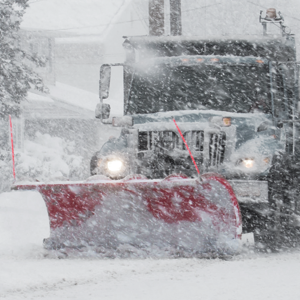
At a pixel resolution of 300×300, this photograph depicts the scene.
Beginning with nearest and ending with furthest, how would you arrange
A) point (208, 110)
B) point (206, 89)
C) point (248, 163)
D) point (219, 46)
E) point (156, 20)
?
point (248, 163), point (208, 110), point (206, 89), point (219, 46), point (156, 20)

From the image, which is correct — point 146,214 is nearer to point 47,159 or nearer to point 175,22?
point 175,22

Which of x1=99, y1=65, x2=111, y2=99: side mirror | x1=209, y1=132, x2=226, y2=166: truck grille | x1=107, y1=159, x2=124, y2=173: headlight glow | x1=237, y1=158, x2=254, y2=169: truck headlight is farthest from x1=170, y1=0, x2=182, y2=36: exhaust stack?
x1=237, y1=158, x2=254, y2=169: truck headlight

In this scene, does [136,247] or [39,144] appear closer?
[136,247]

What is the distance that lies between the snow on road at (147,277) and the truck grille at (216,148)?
1226mm

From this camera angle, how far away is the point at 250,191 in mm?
6195

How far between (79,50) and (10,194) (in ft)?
48.3

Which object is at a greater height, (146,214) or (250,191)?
(250,191)

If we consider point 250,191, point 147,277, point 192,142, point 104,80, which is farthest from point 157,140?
point 147,277

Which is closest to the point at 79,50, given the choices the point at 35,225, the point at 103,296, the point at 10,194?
the point at 10,194

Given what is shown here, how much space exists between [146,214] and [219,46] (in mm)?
3335

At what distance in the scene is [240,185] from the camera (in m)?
6.21

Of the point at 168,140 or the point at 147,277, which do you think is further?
the point at 168,140

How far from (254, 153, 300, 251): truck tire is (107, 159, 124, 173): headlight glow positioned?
5.95 ft

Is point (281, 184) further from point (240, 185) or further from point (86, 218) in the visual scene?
point (86, 218)
